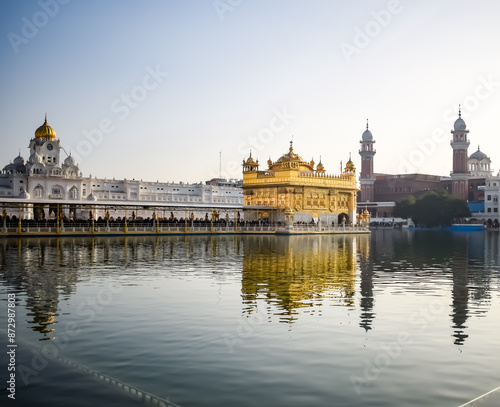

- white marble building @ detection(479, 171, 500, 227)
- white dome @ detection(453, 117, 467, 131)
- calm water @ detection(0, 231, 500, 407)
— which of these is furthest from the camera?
white dome @ detection(453, 117, 467, 131)

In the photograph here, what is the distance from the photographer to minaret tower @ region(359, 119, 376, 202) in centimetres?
15225

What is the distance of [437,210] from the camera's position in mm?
110750

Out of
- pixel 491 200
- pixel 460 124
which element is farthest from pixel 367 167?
pixel 491 200

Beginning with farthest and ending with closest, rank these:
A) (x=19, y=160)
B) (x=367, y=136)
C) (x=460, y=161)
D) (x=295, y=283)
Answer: (x=367, y=136), (x=460, y=161), (x=19, y=160), (x=295, y=283)

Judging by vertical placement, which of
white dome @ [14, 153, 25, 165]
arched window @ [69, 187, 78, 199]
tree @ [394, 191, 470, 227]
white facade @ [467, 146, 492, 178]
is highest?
white facade @ [467, 146, 492, 178]

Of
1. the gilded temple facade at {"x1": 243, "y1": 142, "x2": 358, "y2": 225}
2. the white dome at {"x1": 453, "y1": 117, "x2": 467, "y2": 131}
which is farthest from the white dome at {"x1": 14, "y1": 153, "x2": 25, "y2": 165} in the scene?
the white dome at {"x1": 453, "y1": 117, "x2": 467, "y2": 131}

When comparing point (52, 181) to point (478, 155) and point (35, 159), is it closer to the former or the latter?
point (35, 159)

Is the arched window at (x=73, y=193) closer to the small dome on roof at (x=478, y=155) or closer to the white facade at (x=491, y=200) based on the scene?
the white facade at (x=491, y=200)

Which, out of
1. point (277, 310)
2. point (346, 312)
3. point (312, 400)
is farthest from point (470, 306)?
point (312, 400)

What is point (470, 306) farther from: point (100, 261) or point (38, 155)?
point (38, 155)

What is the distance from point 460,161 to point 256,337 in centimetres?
13707

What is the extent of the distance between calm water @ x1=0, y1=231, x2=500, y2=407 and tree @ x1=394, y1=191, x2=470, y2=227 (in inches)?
3666

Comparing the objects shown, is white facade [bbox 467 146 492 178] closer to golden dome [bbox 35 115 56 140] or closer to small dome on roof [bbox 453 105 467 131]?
small dome on roof [bbox 453 105 467 131]

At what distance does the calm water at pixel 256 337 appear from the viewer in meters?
8.31
